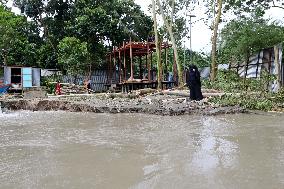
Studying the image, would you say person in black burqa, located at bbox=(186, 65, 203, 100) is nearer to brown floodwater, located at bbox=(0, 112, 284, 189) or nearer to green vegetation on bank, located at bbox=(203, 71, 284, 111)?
green vegetation on bank, located at bbox=(203, 71, 284, 111)

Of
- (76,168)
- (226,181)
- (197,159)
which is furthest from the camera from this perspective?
(197,159)

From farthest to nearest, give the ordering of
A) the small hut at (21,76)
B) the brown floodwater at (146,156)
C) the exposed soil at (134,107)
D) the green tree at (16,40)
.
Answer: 1. the small hut at (21,76)
2. the green tree at (16,40)
3. the exposed soil at (134,107)
4. the brown floodwater at (146,156)

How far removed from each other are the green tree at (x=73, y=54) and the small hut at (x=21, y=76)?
6.73ft

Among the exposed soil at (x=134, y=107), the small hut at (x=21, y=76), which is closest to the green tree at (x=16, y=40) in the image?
the small hut at (x=21, y=76)

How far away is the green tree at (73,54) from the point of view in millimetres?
25219

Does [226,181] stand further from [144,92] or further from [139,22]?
[139,22]

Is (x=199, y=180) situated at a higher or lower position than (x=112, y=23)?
lower

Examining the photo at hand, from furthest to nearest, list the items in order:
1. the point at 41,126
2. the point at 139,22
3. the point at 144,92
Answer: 1. the point at 139,22
2. the point at 144,92
3. the point at 41,126

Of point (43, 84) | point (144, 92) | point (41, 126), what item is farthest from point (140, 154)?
point (43, 84)

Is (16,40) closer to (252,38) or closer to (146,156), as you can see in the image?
(252,38)

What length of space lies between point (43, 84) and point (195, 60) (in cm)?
1468

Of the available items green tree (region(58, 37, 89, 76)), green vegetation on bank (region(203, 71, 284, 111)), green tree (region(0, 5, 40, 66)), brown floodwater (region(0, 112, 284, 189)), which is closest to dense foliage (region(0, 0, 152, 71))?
green tree (region(0, 5, 40, 66))

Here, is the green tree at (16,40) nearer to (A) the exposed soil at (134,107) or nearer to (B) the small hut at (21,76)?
(B) the small hut at (21,76)

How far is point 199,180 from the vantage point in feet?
12.7
